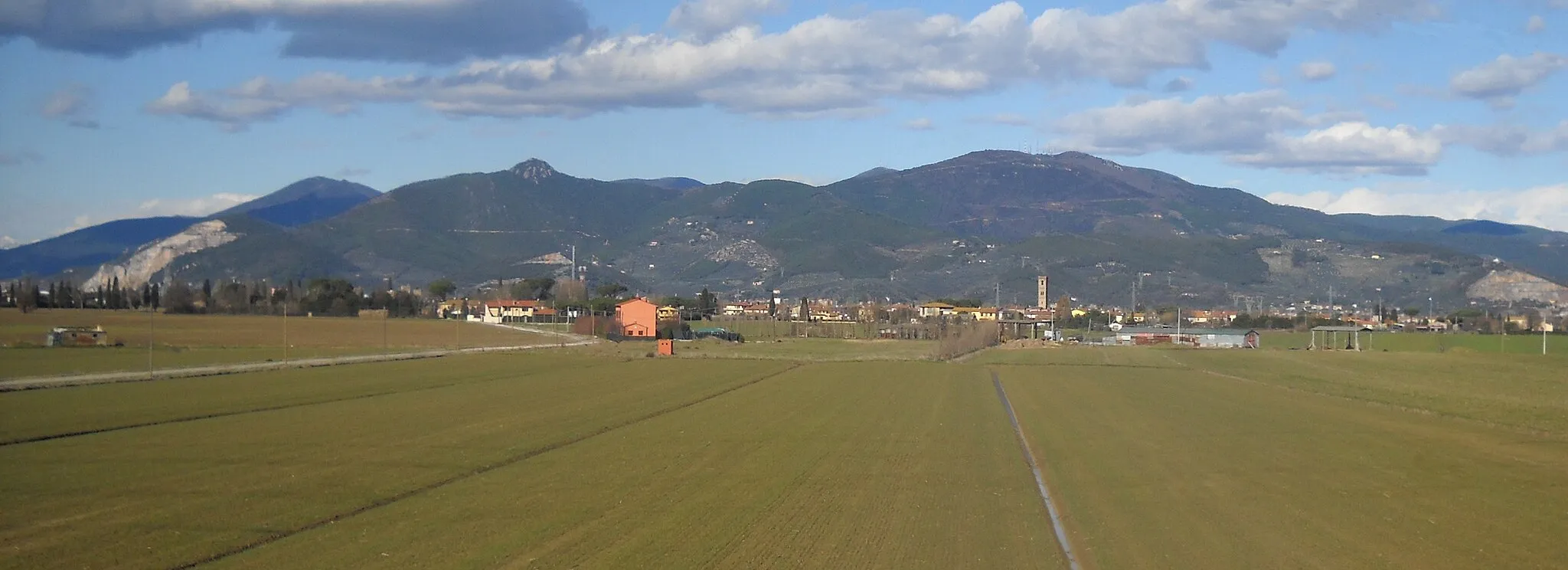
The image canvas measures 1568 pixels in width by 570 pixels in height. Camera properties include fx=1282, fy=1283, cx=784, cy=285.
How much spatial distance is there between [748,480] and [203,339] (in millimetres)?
58712

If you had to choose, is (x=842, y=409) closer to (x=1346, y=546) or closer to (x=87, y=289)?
(x=1346, y=546)

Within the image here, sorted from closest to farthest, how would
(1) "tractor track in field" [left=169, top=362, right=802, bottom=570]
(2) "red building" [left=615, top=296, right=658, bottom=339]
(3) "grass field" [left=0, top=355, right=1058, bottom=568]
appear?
(1) "tractor track in field" [left=169, top=362, right=802, bottom=570] → (3) "grass field" [left=0, top=355, right=1058, bottom=568] → (2) "red building" [left=615, top=296, right=658, bottom=339]

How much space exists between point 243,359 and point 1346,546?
45851mm

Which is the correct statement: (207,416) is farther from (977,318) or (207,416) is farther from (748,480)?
(977,318)

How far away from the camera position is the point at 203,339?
6831cm

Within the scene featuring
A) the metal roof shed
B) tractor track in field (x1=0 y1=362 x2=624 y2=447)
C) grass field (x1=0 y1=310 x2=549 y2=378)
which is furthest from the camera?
the metal roof shed

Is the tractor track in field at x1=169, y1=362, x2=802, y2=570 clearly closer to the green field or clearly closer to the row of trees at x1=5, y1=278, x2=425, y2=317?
the green field

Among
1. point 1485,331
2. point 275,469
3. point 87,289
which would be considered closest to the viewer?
point 275,469

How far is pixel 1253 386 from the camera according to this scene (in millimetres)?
46656

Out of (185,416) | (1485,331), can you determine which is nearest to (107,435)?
(185,416)

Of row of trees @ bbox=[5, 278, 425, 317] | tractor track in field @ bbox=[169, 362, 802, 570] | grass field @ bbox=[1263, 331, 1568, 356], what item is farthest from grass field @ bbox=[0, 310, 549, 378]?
grass field @ bbox=[1263, 331, 1568, 356]

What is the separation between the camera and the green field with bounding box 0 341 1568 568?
13.0 metres

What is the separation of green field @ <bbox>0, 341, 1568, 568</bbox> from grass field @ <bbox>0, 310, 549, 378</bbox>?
1074 centimetres

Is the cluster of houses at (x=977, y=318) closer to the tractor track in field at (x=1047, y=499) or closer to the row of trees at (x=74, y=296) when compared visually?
the row of trees at (x=74, y=296)
